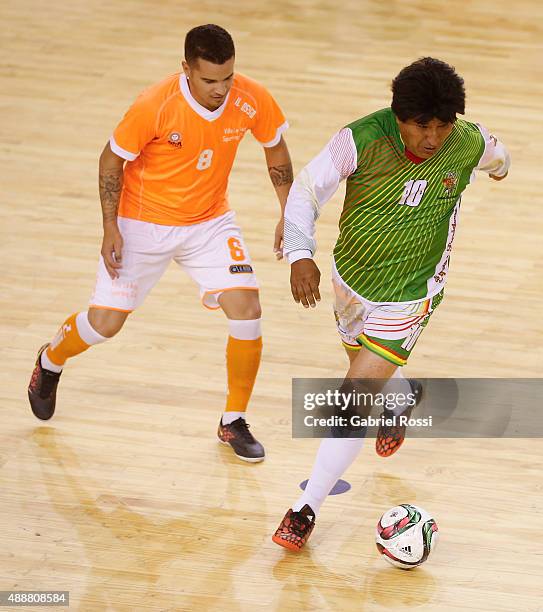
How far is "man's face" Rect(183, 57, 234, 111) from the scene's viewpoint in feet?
14.6

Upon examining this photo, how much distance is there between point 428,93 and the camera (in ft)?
12.7

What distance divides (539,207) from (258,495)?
3243 mm

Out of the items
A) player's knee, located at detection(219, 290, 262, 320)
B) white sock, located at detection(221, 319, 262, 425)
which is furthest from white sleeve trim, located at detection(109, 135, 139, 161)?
white sock, located at detection(221, 319, 262, 425)

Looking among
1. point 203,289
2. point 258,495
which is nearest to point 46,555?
point 258,495

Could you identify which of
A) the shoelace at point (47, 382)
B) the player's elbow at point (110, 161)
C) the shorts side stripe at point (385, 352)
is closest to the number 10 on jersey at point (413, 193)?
the shorts side stripe at point (385, 352)

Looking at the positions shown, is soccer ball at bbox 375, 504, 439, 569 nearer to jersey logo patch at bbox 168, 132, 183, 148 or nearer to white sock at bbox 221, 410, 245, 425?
white sock at bbox 221, 410, 245, 425

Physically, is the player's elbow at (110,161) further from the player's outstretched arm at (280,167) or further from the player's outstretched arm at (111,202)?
the player's outstretched arm at (280,167)

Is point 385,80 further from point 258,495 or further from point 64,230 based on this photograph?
point 258,495

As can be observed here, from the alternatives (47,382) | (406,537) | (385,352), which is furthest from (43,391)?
(406,537)

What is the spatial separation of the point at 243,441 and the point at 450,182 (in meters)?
1.43

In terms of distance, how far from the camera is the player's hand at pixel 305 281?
13.1 feet

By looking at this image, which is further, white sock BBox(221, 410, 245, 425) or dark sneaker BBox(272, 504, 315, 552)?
white sock BBox(221, 410, 245, 425)

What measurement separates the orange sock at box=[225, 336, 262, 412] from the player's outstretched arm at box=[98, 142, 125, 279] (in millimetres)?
562

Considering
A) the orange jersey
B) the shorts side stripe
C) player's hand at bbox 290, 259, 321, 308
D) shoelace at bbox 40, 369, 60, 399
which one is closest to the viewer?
player's hand at bbox 290, 259, 321, 308
